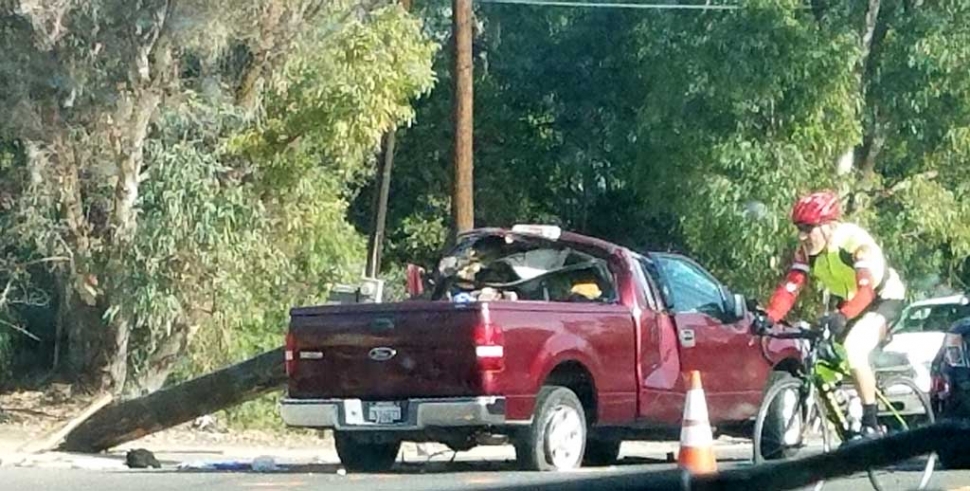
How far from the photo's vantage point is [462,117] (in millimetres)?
21281

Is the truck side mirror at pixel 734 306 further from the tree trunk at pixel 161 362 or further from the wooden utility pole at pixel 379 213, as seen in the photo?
the wooden utility pole at pixel 379 213

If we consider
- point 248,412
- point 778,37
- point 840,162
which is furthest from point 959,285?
point 248,412

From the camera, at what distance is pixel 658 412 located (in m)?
14.1

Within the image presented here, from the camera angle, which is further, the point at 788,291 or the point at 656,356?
the point at 656,356

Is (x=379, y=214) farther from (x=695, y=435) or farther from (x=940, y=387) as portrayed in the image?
(x=695, y=435)

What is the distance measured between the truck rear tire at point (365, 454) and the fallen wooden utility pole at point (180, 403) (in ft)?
12.2

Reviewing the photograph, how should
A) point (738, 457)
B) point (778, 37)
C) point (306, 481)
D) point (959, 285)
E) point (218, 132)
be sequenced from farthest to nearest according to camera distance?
point (959, 285) < point (778, 37) < point (218, 132) < point (738, 457) < point (306, 481)

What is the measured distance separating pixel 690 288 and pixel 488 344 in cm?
248

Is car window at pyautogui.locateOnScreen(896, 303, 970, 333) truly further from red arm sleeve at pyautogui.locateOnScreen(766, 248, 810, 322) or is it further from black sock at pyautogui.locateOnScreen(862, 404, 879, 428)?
black sock at pyautogui.locateOnScreen(862, 404, 879, 428)

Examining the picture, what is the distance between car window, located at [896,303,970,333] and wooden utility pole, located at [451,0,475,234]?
4.89 metres

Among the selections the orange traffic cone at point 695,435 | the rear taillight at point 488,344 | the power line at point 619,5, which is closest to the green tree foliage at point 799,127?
the power line at point 619,5

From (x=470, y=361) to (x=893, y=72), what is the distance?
12.8m

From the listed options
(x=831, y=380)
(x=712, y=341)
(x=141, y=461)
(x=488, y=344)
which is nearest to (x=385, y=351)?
(x=488, y=344)

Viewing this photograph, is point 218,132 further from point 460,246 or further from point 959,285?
point 959,285
